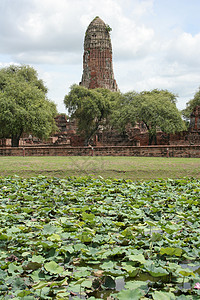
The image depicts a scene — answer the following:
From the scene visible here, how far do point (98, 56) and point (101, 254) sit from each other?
45.3 metres

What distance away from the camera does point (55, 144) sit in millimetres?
37062

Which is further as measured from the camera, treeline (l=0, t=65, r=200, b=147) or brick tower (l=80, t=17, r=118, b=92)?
brick tower (l=80, t=17, r=118, b=92)

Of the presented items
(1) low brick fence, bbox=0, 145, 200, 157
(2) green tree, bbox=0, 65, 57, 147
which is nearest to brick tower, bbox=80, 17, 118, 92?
(2) green tree, bbox=0, 65, 57, 147

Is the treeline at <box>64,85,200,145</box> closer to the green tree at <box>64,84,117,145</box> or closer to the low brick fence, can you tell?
the green tree at <box>64,84,117,145</box>

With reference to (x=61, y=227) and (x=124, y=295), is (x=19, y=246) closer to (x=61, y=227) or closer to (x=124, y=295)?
(x=61, y=227)

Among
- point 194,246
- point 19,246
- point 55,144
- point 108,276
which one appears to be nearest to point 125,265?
point 108,276

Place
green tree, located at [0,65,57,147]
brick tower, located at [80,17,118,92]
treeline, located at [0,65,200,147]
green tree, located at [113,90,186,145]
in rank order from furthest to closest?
brick tower, located at [80,17,118,92] → green tree, located at [113,90,186,145] → treeline, located at [0,65,200,147] → green tree, located at [0,65,57,147]

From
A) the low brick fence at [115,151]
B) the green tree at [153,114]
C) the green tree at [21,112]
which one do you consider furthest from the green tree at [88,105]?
the low brick fence at [115,151]

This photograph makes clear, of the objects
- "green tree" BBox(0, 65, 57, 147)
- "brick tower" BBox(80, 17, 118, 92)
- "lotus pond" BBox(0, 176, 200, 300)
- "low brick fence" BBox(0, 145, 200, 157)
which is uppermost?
"brick tower" BBox(80, 17, 118, 92)

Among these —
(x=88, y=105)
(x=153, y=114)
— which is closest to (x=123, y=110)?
(x=153, y=114)

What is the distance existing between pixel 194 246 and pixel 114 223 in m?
1.09

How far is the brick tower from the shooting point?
45.8 m

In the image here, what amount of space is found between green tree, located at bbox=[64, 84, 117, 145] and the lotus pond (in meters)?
29.5

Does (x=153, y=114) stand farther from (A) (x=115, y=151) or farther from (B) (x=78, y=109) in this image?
(B) (x=78, y=109)
